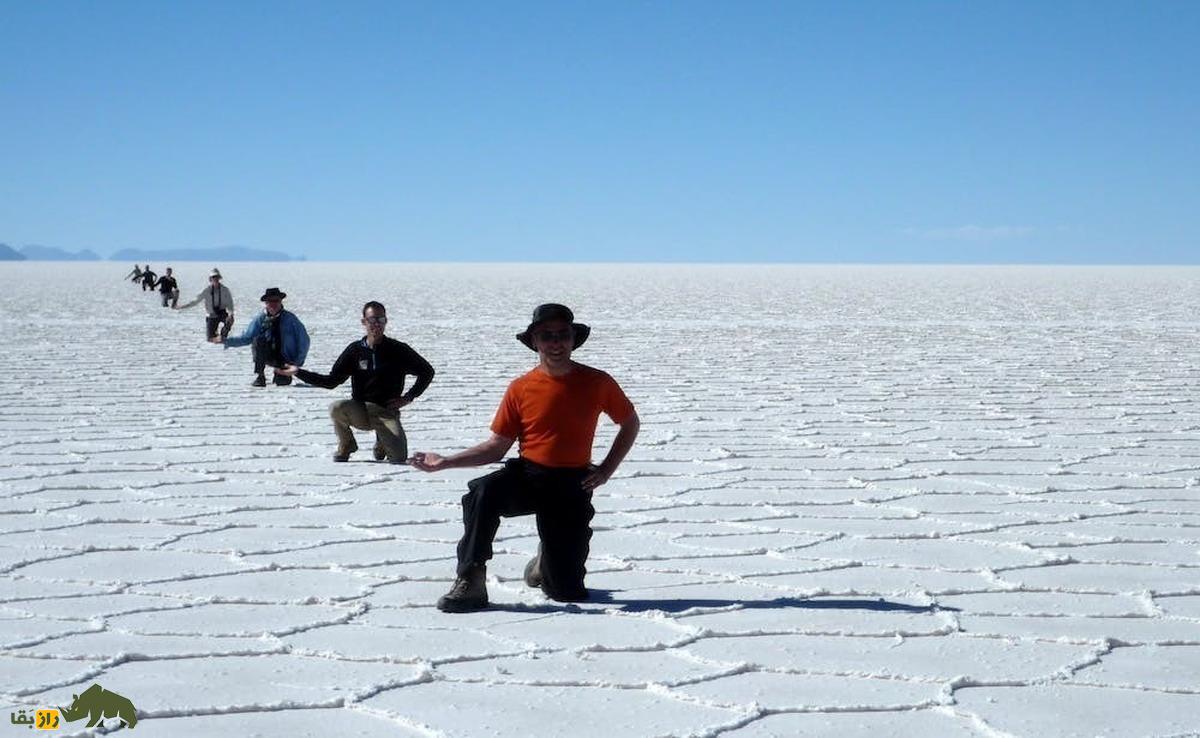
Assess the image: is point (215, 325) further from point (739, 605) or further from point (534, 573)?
point (739, 605)

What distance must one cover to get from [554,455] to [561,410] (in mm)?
127

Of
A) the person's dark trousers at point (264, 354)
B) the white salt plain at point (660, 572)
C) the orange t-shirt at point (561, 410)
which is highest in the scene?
the orange t-shirt at point (561, 410)

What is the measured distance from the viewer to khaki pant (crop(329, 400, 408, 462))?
724 cm

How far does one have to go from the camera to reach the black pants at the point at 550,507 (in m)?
4.36

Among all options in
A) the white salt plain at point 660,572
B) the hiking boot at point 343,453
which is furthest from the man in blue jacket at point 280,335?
the hiking boot at point 343,453

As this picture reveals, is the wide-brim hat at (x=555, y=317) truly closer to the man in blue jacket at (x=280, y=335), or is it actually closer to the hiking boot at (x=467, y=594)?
the hiking boot at (x=467, y=594)

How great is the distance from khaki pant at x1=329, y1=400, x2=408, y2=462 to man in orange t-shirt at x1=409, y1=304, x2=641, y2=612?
2866 millimetres

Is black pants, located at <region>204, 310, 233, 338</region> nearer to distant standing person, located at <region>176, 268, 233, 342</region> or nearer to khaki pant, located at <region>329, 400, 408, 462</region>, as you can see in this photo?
distant standing person, located at <region>176, 268, 233, 342</region>

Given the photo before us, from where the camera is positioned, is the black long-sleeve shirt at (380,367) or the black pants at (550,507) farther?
the black long-sleeve shirt at (380,367)

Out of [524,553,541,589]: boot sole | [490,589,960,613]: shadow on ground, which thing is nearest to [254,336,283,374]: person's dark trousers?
[524,553,541,589]: boot sole

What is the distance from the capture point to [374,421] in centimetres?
729

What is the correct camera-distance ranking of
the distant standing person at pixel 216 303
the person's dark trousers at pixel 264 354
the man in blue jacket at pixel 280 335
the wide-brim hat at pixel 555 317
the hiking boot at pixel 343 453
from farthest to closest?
the distant standing person at pixel 216 303 < the man in blue jacket at pixel 280 335 < the person's dark trousers at pixel 264 354 < the hiking boot at pixel 343 453 < the wide-brim hat at pixel 555 317

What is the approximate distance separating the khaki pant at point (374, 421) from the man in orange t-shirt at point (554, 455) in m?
2.87

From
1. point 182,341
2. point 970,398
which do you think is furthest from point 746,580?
point 182,341
